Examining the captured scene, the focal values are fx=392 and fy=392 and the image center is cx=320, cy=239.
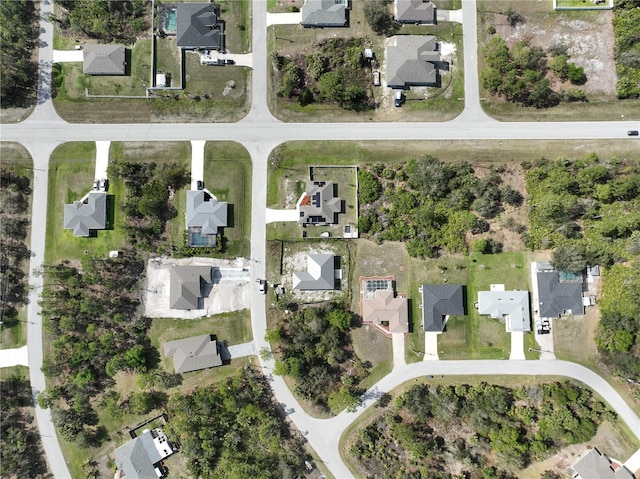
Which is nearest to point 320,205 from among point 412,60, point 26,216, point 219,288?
point 219,288

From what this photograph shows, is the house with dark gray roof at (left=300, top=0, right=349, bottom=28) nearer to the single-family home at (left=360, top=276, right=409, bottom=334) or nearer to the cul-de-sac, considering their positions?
the cul-de-sac

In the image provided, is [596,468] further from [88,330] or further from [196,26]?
[196,26]

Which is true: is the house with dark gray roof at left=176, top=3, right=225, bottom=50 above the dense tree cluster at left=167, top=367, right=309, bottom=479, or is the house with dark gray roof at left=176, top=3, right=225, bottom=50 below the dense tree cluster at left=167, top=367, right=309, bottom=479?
above

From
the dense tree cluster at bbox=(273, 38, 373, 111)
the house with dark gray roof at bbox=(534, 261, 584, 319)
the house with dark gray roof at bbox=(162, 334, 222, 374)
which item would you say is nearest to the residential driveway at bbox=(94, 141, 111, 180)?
the dense tree cluster at bbox=(273, 38, 373, 111)

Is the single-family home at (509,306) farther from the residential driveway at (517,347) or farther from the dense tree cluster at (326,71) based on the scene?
the dense tree cluster at (326,71)

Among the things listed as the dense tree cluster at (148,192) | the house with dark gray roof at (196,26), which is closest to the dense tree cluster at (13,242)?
the dense tree cluster at (148,192)

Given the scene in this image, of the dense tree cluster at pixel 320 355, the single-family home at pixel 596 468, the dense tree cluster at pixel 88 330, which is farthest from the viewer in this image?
the dense tree cluster at pixel 88 330

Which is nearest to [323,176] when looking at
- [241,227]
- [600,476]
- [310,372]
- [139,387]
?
[241,227]
